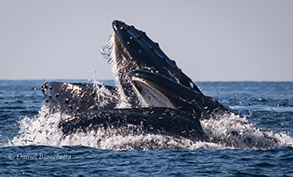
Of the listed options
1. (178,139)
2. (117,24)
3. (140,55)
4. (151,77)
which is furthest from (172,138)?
(117,24)

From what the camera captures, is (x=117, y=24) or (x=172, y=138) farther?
(x=117, y=24)

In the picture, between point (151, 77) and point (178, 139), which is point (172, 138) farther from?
point (151, 77)

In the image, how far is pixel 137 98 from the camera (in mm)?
11602

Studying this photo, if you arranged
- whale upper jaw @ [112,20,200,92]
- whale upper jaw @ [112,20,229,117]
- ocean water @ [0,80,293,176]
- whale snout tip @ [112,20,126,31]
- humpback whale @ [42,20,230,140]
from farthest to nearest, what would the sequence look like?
whale snout tip @ [112,20,126,31] < whale upper jaw @ [112,20,200,92] < whale upper jaw @ [112,20,229,117] < humpback whale @ [42,20,230,140] < ocean water @ [0,80,293,176]

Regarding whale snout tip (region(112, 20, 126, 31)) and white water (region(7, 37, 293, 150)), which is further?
whale snout tip (region(112, 20, 126, 31))

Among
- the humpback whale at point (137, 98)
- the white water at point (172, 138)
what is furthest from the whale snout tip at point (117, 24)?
the white water at point (172, 138)

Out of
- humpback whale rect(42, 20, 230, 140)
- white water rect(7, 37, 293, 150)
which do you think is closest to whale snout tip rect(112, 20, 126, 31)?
humpback whale rect(42, 20, 230, 140)

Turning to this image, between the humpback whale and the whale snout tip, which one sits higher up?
the whale snout tip

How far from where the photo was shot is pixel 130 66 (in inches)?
457

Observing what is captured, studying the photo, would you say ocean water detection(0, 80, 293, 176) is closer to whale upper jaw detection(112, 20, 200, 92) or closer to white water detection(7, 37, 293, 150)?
white water detection(7, 37, 293, 150)

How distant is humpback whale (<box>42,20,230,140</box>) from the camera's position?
10.6 metres

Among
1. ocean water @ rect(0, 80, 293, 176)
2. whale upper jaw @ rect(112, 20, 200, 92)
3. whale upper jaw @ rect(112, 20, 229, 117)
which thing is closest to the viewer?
ocean water @ rect(0, 80, 293, 176)

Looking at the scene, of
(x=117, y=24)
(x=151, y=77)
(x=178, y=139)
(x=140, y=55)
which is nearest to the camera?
(x=151, y=77)

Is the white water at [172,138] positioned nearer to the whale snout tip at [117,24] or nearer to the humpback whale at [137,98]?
the humpback whale at [137,98]
